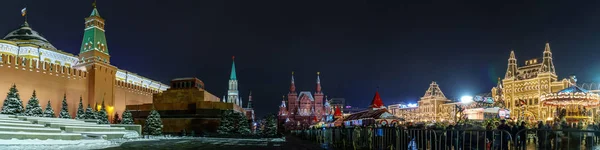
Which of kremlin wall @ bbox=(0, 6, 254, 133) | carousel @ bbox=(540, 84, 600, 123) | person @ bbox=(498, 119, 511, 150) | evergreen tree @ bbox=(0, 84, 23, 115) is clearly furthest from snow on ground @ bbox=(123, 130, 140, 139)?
carousel @ bbox=(540, 84, 600, 123)

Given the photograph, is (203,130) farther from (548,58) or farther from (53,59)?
(548,58)

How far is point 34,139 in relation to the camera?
16.0 metres

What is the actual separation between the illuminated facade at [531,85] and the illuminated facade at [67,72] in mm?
47674

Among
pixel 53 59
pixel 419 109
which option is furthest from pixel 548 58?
pixel 53 59

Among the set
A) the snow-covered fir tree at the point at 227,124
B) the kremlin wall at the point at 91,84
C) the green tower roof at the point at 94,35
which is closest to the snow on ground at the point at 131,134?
the snow-covered fir tree at the point at 227,124

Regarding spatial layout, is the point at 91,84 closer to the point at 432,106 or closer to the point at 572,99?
the point at 572,99

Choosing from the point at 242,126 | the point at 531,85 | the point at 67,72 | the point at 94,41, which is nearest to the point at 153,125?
the point at 242,126

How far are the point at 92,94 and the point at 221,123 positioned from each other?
1369 cm

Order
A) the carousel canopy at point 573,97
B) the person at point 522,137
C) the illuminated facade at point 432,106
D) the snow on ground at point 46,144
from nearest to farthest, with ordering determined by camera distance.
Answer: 1. the person at point 522,137
2. the snow on ground at point 46,144
3. the carousel canopy at point 573,97
4. the illuminated facade at point 432,106

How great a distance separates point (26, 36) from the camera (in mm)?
50031

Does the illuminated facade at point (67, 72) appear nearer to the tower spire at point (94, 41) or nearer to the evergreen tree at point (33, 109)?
the tower spire at point (94, 41)

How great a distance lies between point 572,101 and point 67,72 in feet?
134

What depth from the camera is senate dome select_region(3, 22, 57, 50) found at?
1918 inches

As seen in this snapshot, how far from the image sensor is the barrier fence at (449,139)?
940cm
